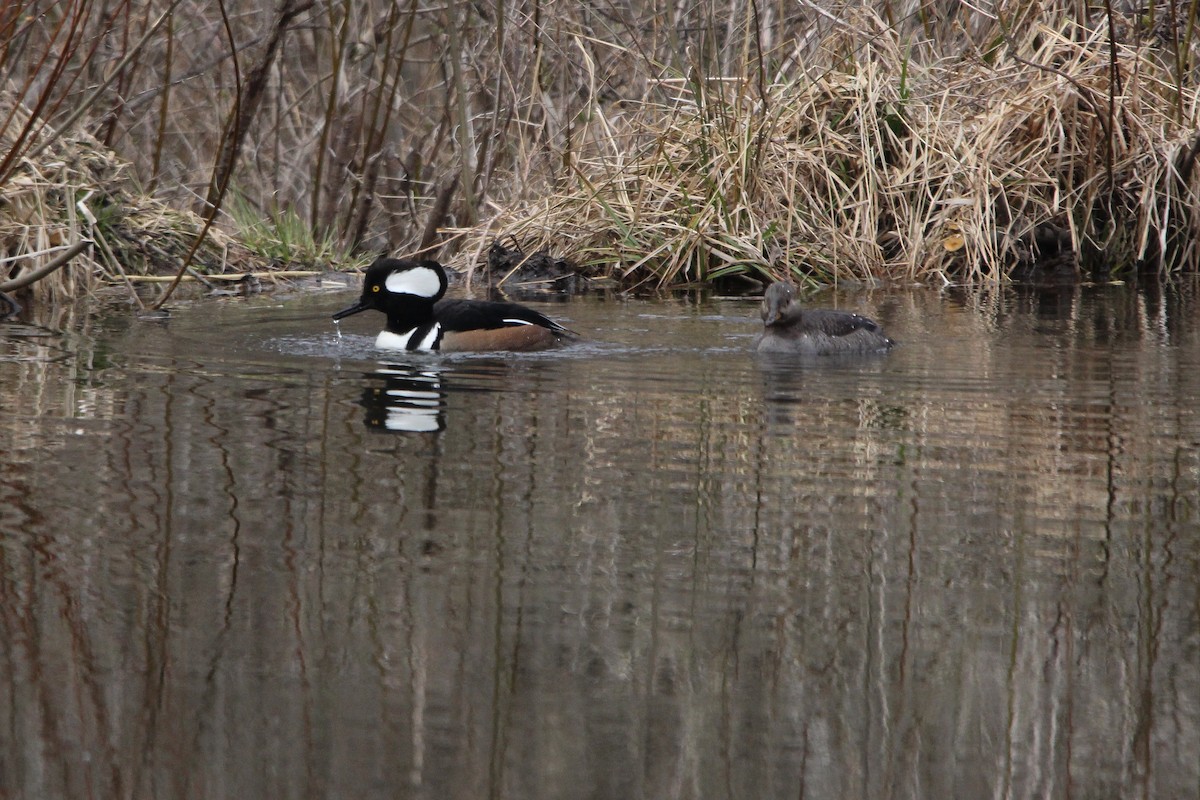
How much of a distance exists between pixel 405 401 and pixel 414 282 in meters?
2.31

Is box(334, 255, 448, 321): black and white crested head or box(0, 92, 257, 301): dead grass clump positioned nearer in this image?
box(334, 255, 448, 321): black and white crested head

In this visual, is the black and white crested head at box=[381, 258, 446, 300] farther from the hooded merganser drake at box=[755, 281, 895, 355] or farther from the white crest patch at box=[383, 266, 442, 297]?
the hooded merganser drake at box=[755, 281, 895, 355]

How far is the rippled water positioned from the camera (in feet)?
10.8

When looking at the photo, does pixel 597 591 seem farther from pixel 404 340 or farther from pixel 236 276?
pixel 236 276

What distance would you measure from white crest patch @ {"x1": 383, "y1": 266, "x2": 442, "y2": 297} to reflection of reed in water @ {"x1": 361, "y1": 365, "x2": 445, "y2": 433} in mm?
999

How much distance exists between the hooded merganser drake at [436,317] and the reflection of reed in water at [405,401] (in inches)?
25.9

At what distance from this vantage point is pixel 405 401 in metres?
7.11

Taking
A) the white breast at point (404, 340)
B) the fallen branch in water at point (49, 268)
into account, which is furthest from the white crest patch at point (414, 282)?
the fallen branch in water at point (49, 268)

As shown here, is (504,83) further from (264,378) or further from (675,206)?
(264,378)

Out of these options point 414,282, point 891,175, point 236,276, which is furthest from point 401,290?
point 891,175

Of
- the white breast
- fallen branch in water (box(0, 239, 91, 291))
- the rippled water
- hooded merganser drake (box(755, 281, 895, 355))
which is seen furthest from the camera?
the white breast

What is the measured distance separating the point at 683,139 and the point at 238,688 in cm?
996

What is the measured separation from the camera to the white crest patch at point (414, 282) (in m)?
9.28

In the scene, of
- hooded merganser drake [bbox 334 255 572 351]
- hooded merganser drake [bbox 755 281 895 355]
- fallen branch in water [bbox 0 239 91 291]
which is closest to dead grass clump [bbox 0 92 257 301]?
fallen branch in water [bbox 0 239 91 291]
